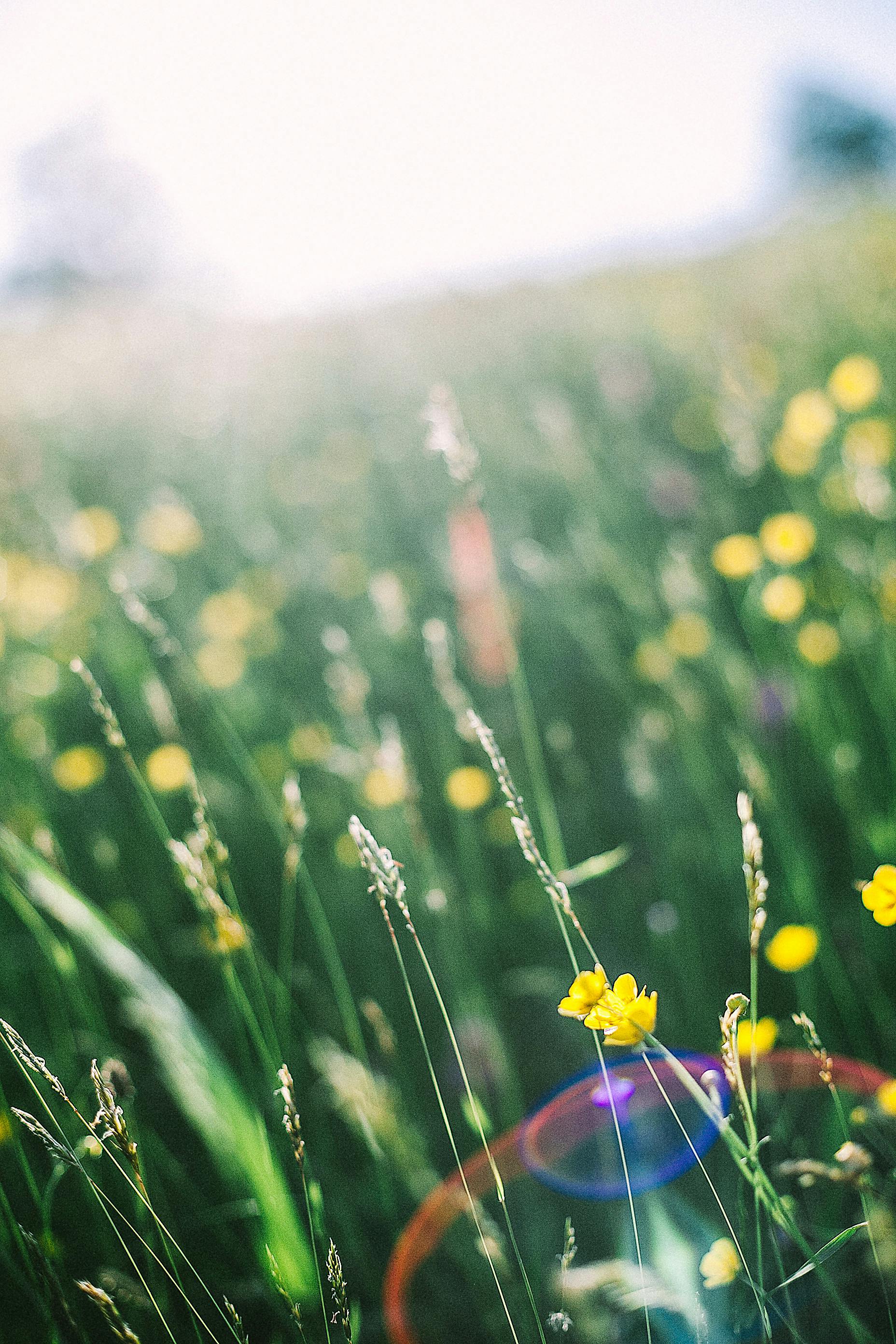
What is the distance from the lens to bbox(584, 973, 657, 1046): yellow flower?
661mm

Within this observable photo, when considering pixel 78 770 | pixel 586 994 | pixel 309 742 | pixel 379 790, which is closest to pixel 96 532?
pixel 78 770

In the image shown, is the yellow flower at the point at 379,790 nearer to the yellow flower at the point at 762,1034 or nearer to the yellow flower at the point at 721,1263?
the yellow flower at the point at 762,1034

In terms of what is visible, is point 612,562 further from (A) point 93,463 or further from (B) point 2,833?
(A) point 93,463

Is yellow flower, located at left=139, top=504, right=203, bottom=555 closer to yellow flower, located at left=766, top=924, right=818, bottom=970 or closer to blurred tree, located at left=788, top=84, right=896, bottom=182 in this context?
yellow flower, located at left=766, top=924, right=818, bottom=970

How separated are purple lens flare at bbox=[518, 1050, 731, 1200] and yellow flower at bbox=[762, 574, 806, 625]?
0.96 m

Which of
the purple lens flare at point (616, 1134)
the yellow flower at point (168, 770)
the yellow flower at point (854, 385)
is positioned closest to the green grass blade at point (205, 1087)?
the purple lens flare at point (616, 1134)

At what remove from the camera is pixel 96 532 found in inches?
117

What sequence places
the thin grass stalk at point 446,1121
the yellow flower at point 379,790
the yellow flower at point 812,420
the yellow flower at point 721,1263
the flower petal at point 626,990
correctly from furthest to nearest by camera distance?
the yellow flower at point 812,420 < the yellow flower at point 379,790 < the yellow flower at point 721,1263 < the flower petal at point 626,990 < the thin grass stalk at point 446,1121

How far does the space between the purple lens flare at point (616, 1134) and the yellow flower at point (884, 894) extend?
0.49 m

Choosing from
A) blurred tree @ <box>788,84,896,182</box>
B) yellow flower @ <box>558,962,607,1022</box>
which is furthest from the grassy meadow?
blurred tree @ <box>788,84,896,182</box>

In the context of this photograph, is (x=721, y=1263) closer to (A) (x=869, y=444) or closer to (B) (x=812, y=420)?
(A) (x=869, y=444)

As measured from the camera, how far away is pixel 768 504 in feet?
8.71

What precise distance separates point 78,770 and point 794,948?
68.4 inches

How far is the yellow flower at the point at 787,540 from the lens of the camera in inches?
73.5
